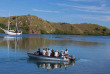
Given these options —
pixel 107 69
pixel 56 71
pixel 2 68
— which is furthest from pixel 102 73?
pixel 2 68

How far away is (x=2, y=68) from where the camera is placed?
2372 centimetres

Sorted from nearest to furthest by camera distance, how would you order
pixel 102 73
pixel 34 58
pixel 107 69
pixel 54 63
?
pixel 102 73 → pixel 107 69 → pixel 54 63 → pixel 34 58

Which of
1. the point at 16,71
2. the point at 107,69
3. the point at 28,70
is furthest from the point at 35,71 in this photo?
the point at 107,69

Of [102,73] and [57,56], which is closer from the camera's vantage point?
[102,73]

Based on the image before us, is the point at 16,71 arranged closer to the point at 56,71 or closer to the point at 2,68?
the point at 2,68

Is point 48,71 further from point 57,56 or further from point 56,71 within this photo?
point 57,56

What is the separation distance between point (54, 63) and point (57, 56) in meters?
2.02

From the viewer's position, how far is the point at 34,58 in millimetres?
31438

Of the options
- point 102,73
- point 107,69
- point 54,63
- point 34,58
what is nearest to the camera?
point 102,73

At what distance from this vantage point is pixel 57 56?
29875 mm

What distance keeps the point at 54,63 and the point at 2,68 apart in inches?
328

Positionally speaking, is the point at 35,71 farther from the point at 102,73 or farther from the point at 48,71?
the point at 102,73

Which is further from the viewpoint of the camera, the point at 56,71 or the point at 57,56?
the point at 57,56

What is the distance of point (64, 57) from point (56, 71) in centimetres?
658
